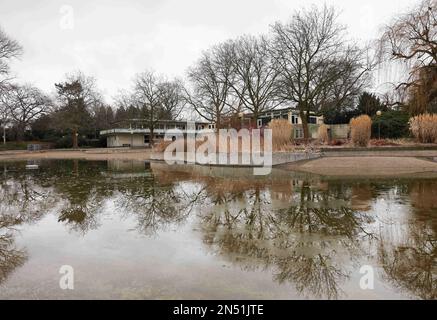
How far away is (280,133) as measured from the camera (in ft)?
70.1

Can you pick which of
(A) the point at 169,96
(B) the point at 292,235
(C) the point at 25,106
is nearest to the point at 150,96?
(A) the point at 169,96

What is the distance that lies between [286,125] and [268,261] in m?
18.3

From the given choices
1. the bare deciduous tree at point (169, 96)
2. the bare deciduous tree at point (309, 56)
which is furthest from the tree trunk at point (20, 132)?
the bare deciduous tree at point (309, 56)

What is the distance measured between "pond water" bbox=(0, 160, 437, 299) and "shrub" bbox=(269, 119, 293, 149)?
11446mm

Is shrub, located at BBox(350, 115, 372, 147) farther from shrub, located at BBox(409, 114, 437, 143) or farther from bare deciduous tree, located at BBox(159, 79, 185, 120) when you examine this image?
bare deciduous tree, located at BBox(159, 79, 185, 120)

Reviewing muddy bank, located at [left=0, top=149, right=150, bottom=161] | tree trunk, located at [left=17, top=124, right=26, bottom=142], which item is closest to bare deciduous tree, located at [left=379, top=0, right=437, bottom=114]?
muddy bank, located at [left=0, top=149, right=150, bottom=161]

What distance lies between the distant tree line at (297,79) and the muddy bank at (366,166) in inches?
210

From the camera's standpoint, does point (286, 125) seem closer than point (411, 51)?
No

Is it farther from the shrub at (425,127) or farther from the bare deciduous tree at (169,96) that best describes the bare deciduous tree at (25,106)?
the shrub at (425,127)

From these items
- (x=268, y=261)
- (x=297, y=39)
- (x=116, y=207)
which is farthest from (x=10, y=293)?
(x=297, y=39)

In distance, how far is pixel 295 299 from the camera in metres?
3.39

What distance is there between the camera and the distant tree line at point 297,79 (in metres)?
19.7
